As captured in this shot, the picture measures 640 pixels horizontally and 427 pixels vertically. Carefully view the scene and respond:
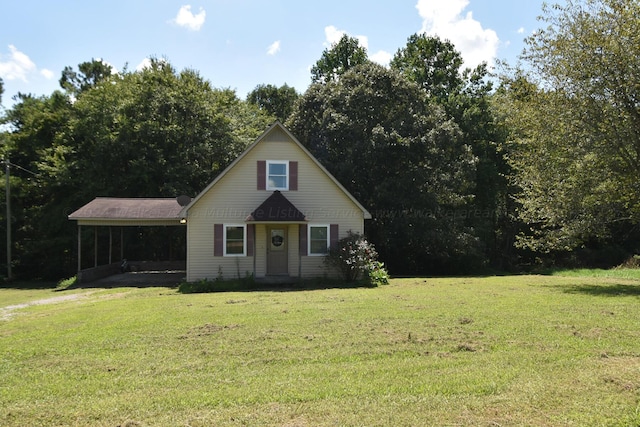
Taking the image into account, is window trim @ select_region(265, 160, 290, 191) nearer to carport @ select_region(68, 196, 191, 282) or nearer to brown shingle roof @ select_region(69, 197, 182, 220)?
carport @ select_region(68, 196, 191, 282)

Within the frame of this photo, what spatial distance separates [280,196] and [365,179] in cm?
833

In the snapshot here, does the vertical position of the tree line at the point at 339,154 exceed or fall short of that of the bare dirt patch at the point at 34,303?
it exceeds it

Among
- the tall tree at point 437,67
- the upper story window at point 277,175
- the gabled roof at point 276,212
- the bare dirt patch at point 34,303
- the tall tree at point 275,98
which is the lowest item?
the bare dirt patch at point 34,303

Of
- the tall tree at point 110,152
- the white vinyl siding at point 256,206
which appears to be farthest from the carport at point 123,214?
the tall tree at point 110,152

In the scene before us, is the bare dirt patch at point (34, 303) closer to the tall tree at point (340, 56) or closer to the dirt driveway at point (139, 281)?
the dirt driveway at point (139, 281)

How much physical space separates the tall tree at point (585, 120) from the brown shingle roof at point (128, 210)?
1415 centimetres

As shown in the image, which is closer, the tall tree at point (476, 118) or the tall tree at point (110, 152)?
the tall tree at point (110, 152)

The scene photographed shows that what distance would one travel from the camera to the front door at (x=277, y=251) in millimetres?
18594

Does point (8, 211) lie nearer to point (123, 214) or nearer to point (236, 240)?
point (123, 214)

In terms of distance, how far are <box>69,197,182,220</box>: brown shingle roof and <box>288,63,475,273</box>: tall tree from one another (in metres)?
8.74

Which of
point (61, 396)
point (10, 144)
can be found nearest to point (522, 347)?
point (61, 396)

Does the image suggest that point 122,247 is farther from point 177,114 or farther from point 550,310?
point 550,310

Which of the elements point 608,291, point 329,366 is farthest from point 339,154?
point 329,366

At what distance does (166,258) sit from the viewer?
2906 centimetres
